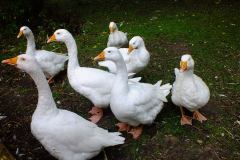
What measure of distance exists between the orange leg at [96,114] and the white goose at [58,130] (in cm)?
86

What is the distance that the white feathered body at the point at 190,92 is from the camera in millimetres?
4578

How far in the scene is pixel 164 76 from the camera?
6.15 metres

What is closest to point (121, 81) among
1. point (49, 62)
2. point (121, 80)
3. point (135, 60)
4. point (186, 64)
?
point (121, 80)

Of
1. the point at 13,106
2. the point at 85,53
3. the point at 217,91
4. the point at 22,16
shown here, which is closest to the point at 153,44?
the point at 85,53

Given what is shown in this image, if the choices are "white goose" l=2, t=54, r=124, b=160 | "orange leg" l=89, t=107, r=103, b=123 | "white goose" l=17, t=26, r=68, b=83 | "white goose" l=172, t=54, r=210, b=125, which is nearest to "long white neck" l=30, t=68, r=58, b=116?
"white goose" l=2, t=54, r=124, b=160

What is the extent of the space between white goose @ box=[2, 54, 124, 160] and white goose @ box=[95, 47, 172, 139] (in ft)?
1.26

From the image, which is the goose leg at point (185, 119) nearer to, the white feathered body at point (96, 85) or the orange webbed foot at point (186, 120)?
the orange webbed foot at point (186, 120)

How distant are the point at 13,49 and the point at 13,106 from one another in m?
2.38

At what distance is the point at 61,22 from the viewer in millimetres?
9164

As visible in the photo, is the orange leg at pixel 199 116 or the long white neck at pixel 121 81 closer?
the long white neck at pixel 121 81

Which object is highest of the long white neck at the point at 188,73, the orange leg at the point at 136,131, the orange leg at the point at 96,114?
the long white neck at the point at 188,73

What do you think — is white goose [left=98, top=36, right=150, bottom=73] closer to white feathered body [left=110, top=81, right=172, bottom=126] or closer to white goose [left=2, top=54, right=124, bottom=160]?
white feathered body [left=110, top=81, right=172, bottom=126]

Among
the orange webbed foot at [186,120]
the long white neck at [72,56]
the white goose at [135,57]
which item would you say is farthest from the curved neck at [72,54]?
the orange webbed foot at [186,120]

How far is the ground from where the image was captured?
4.58 metres
